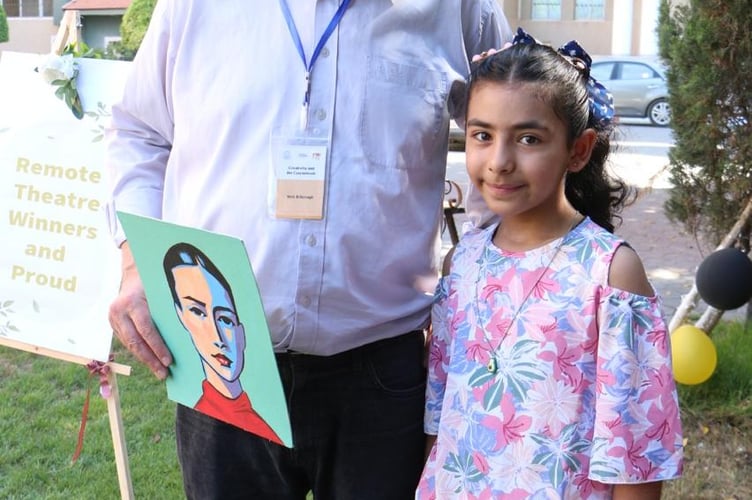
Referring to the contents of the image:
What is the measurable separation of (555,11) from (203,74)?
108 feet

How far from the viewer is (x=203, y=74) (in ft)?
6.06

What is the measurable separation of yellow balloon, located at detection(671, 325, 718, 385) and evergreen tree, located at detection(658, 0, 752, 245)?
26.2 inches

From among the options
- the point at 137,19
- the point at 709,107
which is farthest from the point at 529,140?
the point at 137,19

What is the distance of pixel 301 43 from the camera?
1.80 meters

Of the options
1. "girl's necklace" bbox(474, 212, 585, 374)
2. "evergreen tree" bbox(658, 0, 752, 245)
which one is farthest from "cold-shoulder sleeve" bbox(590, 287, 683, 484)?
"evergreen tree" bbox(658, 0, 752, 245)

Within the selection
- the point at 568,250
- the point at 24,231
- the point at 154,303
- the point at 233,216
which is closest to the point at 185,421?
the point at 154,303

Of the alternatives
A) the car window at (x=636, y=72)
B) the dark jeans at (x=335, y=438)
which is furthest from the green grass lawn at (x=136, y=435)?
the car window at (x=636, y=72)

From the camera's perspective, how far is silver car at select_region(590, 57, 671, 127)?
18.2 meters

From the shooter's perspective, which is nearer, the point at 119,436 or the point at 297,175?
the point at 297,175

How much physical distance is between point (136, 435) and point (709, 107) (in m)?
3.10

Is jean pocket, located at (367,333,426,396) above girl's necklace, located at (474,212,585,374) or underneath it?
underneath

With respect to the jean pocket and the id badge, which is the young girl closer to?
the jean pocket

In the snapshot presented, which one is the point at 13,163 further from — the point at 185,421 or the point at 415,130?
the point at 415,130

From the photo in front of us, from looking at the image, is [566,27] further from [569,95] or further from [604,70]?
[569,95]
